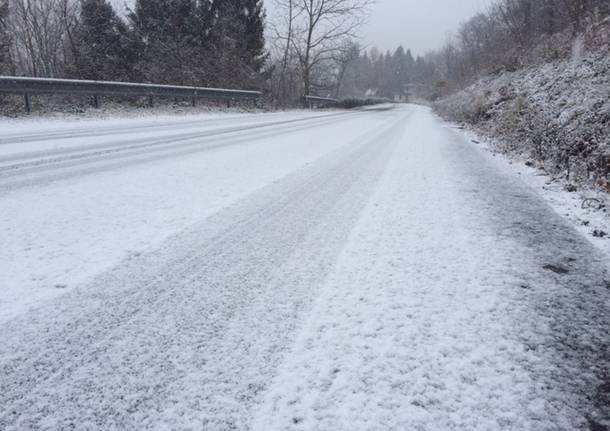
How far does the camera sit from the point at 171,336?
4.98 feet

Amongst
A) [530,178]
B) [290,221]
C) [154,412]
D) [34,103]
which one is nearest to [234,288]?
[154,412]

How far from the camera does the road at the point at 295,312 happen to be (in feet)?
3.91

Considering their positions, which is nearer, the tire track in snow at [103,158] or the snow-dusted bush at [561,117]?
the tire track in snow at [103,158]

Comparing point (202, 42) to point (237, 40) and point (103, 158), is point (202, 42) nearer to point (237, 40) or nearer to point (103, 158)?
point (237, 40)

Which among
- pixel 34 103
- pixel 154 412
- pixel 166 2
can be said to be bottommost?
pixel 154 412

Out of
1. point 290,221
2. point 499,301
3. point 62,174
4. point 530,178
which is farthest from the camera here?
point 530,178

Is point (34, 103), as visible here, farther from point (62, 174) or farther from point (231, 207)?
point (231, 207)

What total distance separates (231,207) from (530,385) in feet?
8.38

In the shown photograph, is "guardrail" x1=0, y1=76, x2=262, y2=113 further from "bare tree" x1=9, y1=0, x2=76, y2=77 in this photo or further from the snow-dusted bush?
"bare tree" x1=9, y1=0, x2=76, y2=77

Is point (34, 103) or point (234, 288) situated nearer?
point (234, 288)

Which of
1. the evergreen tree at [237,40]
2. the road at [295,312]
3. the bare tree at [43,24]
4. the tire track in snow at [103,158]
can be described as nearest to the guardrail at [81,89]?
the tire track in snow at [103,158]

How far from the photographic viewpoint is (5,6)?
1736 cm

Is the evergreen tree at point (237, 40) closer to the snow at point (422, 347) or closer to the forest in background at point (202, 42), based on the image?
the forest in background at point (202, 42)

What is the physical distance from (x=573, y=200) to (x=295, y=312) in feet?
11.5
